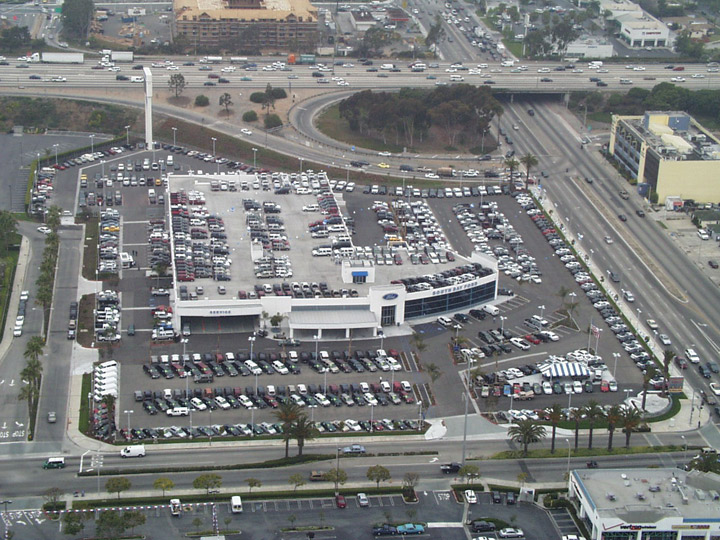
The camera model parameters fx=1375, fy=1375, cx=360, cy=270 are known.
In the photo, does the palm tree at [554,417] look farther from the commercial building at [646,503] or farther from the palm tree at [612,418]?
the commercial building at [646,503]

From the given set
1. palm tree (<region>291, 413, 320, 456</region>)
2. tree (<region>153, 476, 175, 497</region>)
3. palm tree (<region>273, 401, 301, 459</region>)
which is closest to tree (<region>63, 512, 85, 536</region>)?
tree (<region>153, 476, 175, 497</region>)

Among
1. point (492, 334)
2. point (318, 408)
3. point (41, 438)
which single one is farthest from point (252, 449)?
point (492, 334)

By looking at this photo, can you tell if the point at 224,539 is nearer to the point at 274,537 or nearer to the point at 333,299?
the point at 274,537

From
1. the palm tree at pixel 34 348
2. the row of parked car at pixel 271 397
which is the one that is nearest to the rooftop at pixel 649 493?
the row of parked car at pixel 271 397

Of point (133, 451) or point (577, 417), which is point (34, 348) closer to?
point (133, 451)

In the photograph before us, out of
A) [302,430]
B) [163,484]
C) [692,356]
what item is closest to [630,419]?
[692,356]

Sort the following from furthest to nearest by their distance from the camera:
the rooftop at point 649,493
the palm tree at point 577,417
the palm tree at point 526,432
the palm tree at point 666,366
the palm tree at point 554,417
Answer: the palm tree at point 666,366, the palm tree at point 577,417, the palm tree at point 554,417, the palm tree at point 526,432, the rooftop at point 649,493
